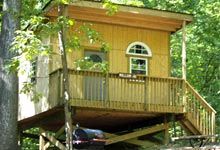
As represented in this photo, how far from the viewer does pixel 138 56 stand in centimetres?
1795

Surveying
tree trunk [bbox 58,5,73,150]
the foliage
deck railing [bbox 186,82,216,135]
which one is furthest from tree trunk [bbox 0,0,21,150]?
the foliage

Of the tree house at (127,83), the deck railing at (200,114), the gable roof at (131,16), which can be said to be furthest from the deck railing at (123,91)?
the gable roof at (131,16)

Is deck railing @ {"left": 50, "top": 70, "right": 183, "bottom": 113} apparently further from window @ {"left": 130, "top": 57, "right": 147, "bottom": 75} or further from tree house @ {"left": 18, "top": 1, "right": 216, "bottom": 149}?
window @ {"left": 130, "top": 57, "right": 147, "bottom": 75}

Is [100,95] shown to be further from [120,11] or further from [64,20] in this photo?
[64,20]

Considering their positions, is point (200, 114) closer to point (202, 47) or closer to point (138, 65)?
point (138, 65)

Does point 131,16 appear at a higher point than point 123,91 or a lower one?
higher

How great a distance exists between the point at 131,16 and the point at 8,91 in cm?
483

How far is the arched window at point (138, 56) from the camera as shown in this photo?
17.9m

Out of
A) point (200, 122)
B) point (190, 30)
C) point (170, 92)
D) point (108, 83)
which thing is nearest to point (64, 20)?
point (108, 83)

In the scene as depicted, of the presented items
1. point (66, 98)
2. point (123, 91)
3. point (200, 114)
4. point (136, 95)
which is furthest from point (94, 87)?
point (66, 98)

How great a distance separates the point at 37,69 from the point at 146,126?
4474 mm

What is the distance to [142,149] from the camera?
17.5m

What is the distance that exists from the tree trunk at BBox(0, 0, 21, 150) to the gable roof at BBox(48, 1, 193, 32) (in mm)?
1342

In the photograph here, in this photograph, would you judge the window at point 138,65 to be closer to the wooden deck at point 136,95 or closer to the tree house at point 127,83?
the tree house at point 127,83
